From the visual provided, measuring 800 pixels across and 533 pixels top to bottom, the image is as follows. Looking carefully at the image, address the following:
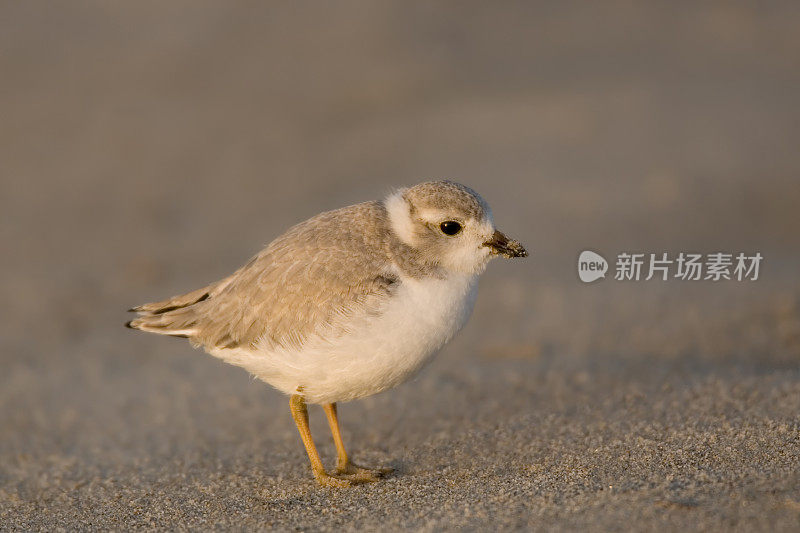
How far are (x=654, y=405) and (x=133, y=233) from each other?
8347mm

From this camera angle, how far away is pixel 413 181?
495 inches

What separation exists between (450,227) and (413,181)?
23.5 ft

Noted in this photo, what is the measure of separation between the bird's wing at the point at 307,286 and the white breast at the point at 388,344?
3.2 inches

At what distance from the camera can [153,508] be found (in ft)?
18.0

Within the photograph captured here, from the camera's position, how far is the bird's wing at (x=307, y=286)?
535 centimetres

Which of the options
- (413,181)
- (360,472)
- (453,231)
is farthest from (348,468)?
(413,181)

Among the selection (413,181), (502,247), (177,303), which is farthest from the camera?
(413,181)

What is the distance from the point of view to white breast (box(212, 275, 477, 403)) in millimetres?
5223

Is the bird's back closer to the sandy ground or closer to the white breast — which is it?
the white breast

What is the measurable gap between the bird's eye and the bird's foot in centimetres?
164

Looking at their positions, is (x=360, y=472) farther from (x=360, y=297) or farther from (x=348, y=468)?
(x=360, y=297)

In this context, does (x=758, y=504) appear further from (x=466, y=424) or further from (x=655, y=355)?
(x=655, y=355)

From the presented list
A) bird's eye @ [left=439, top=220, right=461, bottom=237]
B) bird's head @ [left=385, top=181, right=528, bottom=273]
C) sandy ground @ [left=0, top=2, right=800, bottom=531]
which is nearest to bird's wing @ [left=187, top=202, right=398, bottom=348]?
bird's head @ [left=385, top=181, right=528, bottom=273]

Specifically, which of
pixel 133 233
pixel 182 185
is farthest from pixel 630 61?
pixel 133 233
